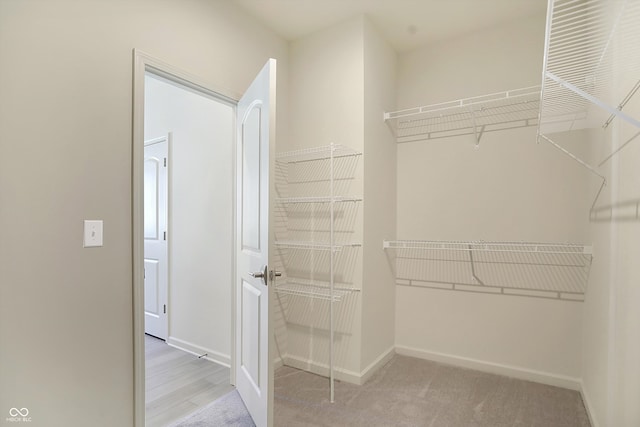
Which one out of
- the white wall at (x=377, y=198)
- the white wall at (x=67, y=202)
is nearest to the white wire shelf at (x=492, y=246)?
the white wall at (x=377, y=198)

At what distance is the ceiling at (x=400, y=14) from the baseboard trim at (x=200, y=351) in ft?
8.87

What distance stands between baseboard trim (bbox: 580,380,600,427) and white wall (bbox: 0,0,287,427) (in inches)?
98.2

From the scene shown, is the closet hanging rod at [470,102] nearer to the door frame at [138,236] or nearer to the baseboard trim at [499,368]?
the door frame at [138,236]

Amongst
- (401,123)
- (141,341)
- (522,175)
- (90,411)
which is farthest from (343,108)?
(90,411)

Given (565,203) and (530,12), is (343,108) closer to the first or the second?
(530,12)

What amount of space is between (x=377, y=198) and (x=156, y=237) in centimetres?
231

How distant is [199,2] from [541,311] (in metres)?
3.12

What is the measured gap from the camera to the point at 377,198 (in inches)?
104

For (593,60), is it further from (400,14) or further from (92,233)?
(92,233)

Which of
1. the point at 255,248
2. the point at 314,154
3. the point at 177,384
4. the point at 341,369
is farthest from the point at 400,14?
the point at 177,384

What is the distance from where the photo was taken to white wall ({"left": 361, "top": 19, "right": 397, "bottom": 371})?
8.16ft

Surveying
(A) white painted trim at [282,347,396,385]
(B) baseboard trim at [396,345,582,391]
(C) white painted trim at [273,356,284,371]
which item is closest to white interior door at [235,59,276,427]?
(C) white painted trim at [273,356,284,371]

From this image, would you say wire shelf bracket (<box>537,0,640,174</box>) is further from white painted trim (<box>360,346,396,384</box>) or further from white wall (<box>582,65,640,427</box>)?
white painted trim (<box>360,346,396,384</box>)

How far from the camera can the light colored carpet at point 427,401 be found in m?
1.96
